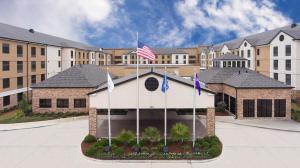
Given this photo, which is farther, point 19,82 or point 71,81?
point 19,82

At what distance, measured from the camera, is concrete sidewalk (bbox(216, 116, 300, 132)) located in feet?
110

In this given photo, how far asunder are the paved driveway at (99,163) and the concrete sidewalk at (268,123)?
1.39 metres

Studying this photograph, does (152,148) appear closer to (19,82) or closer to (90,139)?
(90,139)

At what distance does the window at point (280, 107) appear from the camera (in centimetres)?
3831

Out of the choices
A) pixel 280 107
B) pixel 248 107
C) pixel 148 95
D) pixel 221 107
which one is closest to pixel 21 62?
pixel 148 95

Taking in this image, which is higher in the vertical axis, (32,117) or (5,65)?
(5,65)

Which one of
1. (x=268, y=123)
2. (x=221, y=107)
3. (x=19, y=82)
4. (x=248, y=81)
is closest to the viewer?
(x=268, y=123)

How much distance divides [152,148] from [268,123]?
737 inches

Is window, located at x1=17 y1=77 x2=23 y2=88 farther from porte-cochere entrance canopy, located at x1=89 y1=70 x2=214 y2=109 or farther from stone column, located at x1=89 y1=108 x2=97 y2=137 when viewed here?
porte-cochere entrance canopy, located at x1=89 y1=70 x2=214 y2=109

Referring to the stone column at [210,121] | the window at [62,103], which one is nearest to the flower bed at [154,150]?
the stone column at [210,121]

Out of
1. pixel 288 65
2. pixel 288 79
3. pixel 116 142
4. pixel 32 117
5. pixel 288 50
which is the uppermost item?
pixel 288 50

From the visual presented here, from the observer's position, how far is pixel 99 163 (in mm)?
22359

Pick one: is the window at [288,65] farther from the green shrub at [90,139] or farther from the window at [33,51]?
the window at [33,51]

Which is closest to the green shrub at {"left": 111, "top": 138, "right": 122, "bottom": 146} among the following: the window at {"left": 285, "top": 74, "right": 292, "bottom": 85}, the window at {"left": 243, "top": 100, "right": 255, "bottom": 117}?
the window at {"left": 243, "top": 100, "right": 255, "bottom": 117}
